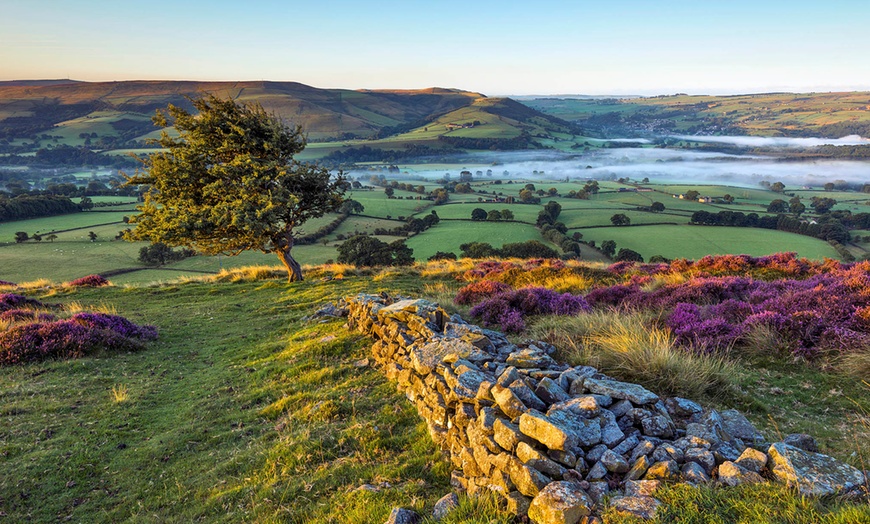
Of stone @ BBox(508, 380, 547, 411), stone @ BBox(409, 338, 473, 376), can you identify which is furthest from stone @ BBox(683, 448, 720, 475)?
stone @ BBox(409, 338, 473, 376)


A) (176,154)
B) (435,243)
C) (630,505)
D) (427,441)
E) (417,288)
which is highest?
(176,154)

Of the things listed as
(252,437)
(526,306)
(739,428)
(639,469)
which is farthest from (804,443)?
(252,437)

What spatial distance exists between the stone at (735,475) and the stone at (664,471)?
1.39 feet

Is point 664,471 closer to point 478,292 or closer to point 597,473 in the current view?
point 597,473

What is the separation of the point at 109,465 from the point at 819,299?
1540cm

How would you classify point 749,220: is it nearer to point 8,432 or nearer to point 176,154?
point 176,154

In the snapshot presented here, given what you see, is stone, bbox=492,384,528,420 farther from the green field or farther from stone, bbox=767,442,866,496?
the green field

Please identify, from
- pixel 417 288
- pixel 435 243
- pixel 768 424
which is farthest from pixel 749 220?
pixel 768 424

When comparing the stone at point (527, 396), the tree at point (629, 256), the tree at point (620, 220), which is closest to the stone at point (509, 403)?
the stone at point (527, 396)

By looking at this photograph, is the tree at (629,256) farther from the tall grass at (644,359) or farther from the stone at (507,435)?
the stone at (507,435)

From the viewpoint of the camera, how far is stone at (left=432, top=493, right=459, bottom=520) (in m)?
4.71

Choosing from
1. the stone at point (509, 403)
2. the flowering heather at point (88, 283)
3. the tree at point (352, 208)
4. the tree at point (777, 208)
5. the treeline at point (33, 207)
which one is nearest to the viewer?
the stone at point (509, 403)

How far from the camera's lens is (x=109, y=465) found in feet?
23.3

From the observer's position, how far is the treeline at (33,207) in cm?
7700
